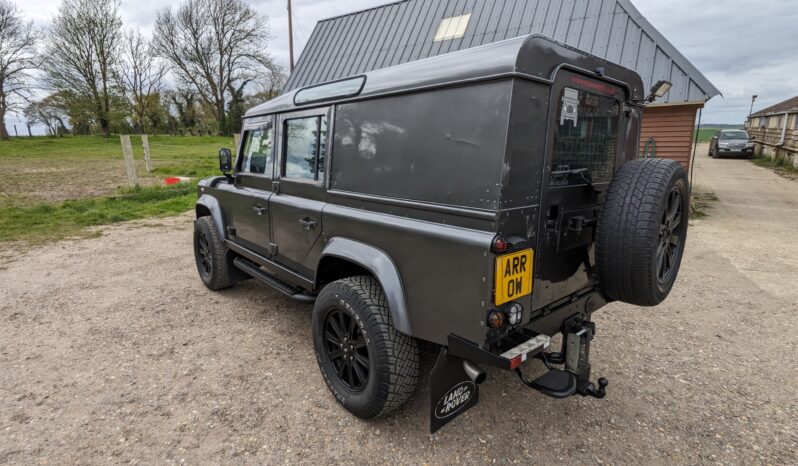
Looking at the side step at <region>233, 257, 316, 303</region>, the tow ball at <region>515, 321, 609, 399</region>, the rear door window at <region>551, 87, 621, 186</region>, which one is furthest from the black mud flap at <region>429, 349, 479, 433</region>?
the side step at <region>233, 257, 316, 303</region>

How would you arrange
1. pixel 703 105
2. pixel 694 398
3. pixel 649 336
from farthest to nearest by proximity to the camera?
pixel 703 105
pixel 649 336
pixel 694 398

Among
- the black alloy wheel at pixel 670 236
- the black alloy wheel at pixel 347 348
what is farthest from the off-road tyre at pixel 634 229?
the black alloy wheel at pixel 347 348

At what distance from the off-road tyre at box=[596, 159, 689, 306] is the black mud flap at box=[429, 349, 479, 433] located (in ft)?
3.09

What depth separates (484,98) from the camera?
1948 millimetres

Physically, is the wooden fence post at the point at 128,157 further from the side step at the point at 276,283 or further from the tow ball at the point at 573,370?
the tow ball at the point at 573,370

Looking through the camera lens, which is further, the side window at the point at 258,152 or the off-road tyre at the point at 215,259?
A: the off-road tyre at the point at 215,259

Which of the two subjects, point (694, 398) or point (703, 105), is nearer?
point (694, 398)

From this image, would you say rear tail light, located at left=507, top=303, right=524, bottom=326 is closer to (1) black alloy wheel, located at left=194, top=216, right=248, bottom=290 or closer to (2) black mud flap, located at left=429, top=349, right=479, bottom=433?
(2) black mud flap, located at left=429, top=349, right=479, bottom=433

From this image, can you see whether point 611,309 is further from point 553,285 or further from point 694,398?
point 553,285

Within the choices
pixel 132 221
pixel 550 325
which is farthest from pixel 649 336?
pixel 132 221

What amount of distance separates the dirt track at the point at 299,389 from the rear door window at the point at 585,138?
1.53 meters

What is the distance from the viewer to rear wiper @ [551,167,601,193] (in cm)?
225

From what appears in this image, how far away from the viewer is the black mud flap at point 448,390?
2.05 meters

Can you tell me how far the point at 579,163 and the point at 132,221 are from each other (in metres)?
9.09
